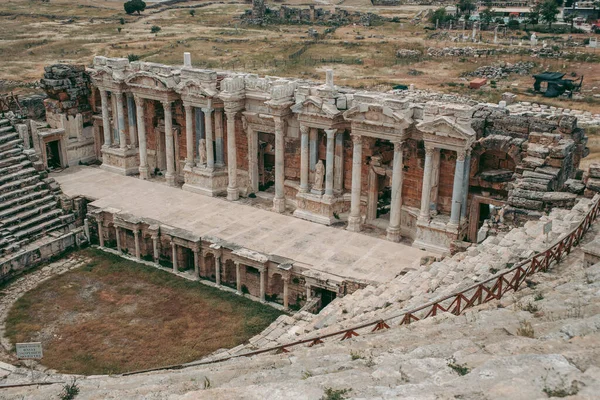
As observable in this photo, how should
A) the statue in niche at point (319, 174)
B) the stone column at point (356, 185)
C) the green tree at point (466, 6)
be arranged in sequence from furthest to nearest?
the green tree at point (466, 6)
the statue in niche at point (319, 174)
the stone column at point (356, 185)

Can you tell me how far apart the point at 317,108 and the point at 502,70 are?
36.9 m

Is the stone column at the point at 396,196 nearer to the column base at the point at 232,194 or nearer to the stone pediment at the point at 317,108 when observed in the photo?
the stone pediment at the point at 317,108

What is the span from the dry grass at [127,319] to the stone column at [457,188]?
663 centimetres

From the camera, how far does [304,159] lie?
25.2 meters

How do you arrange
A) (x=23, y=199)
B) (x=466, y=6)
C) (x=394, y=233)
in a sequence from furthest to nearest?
(x=466, y=6)
(x=23, y=199)
(x=394, y=233)

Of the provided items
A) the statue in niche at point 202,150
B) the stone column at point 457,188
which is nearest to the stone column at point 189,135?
the statue in niche at point 202,150

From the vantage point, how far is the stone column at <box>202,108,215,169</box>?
2692 centimetres

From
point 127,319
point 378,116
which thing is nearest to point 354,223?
point 378,116

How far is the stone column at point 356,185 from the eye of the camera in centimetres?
2344

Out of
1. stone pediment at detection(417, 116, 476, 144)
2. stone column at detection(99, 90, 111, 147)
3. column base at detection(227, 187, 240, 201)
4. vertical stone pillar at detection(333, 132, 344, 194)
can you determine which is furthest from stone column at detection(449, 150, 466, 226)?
stone column at detection(99, 90, 111, 147)

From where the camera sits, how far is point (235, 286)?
22812mm

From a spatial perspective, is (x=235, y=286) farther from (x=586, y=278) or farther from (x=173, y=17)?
(x=173, y=17)

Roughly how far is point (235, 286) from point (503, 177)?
9576mm

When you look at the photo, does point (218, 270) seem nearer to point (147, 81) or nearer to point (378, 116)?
point (378, 116)
